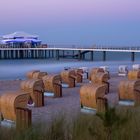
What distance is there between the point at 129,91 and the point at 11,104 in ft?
13.5

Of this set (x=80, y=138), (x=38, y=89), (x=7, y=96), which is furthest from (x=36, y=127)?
(x=38, y=89)

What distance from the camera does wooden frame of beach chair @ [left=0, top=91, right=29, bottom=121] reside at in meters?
8.70

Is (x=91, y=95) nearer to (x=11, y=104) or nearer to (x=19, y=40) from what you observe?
(x=11, y=104)

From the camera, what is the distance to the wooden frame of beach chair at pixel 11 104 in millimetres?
8695

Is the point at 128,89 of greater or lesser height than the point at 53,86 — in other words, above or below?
above

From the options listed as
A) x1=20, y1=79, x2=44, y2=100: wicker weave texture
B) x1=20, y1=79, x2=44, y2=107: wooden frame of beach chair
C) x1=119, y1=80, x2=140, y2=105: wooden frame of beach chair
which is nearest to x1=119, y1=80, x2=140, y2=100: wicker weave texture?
x1=119, y1=80, x2=140, y2=105: wooden frame of beach chair

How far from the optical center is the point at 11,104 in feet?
29.1

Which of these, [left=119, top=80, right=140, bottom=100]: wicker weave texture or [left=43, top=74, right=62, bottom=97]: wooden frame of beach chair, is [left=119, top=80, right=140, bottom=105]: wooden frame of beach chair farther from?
[left=43, top=74, right=62, bottom=97]: wooden frame of beach chair

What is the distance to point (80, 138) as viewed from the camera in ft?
15.7

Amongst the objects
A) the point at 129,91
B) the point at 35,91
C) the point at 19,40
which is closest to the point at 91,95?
the point at 129,91

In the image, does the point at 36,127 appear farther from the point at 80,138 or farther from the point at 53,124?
the point at 80,138

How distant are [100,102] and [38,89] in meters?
4.12

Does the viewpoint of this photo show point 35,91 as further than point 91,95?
Yes

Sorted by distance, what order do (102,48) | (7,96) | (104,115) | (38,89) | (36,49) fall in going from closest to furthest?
(104,115)
(7,96)
(38,89)
(102,48)
(36,49)
